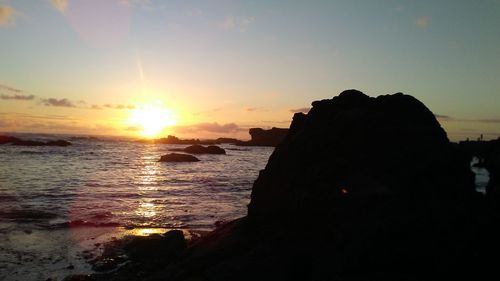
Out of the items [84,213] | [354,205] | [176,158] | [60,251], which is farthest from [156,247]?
[176,158]

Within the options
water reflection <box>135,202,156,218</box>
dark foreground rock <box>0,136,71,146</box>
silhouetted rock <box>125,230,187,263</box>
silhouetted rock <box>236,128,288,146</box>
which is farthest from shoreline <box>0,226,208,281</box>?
silhouetted rock <box>236,128,288,146</box>

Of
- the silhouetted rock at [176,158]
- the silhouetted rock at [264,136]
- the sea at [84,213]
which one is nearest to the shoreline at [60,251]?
the sea at [84,213]

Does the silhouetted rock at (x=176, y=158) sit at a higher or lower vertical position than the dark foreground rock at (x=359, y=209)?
lower

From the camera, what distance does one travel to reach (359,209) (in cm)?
711

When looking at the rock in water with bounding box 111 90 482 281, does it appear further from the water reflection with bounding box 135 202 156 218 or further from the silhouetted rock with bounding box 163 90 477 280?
the water reflection with bounding box 135 202 156 218

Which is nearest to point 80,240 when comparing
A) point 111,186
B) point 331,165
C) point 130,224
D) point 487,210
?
point 130,224

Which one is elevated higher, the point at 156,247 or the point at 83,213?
the point at 156,247

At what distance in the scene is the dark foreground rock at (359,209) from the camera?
21.3 feet

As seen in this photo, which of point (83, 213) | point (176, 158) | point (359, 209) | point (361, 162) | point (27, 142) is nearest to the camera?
point (359, 209)

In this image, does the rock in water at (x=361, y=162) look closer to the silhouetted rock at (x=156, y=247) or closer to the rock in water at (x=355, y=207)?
the rock in water at (x=355, y=207)

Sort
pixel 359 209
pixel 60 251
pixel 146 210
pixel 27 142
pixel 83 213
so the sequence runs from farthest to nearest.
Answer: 1. pixel 27 142
2. pixel 146 210
3. pixel 83 213
4. pixel 60 251
5. pixel 359 209

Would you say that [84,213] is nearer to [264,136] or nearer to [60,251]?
[60,251]

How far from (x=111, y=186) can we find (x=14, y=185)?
710cm

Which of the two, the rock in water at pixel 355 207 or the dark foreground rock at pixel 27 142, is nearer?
the rock in water at pixel 355 207
